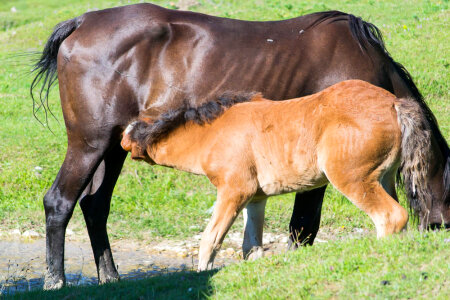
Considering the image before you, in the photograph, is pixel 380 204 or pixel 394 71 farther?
pixel 394 71

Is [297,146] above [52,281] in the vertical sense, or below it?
above

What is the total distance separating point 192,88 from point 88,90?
3.25 feet

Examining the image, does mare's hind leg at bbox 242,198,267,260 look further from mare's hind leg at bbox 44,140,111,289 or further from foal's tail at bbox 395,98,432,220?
mare's hind leg at bbox 44,140,111,289

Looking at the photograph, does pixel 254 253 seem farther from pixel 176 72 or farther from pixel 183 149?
pixel 176 72

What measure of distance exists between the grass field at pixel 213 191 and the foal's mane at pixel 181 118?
58.0 inches

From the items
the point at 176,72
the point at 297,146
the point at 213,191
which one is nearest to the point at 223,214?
the point at 297,146

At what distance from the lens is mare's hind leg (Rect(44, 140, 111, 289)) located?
641 cm

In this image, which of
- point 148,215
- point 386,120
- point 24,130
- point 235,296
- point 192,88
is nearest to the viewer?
point 235,296

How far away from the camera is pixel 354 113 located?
5.12 meters

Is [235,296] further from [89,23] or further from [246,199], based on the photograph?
[89,23]

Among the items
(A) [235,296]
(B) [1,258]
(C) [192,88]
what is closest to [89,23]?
(C) [192,88]

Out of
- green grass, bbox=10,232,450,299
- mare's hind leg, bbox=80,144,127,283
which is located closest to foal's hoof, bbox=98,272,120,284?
mare's hind leg, bbox=80,144,127,283

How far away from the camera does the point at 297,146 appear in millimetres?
5371

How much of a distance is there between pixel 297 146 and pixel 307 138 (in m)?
0.11
